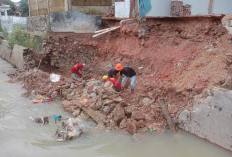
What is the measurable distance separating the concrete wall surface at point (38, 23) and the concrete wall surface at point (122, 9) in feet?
13.4

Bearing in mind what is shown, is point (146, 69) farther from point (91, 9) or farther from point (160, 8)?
point (91, 9)

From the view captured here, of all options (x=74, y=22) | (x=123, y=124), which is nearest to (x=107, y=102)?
(x=123, y=124)

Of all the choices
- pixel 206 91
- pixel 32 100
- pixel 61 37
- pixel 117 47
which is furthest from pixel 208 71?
pixel 61 37

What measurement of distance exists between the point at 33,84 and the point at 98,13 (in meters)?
5.21

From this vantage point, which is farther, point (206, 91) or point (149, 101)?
point (149, 101)

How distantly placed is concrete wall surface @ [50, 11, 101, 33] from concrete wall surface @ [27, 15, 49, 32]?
2.51 ft

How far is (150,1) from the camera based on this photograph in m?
8.50

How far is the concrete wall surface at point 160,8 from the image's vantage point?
8656 mm

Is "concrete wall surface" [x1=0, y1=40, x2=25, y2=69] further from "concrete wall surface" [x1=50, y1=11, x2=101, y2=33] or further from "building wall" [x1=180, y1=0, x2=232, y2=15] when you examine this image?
"building wall" [x1=180, y1=0, x2=232, y2=15]

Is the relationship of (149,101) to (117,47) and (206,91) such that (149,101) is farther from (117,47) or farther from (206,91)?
(117,47)

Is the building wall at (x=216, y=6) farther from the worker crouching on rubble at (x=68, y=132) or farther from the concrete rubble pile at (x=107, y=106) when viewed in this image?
the worker crouching on rubble at (x=68, y=132)

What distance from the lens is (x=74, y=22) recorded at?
10.3 meters

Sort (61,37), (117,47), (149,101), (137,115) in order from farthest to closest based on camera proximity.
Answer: (61,37), (117,47), (149,101), (137,115)

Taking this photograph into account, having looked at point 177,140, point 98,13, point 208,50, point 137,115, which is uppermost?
point 98,13
